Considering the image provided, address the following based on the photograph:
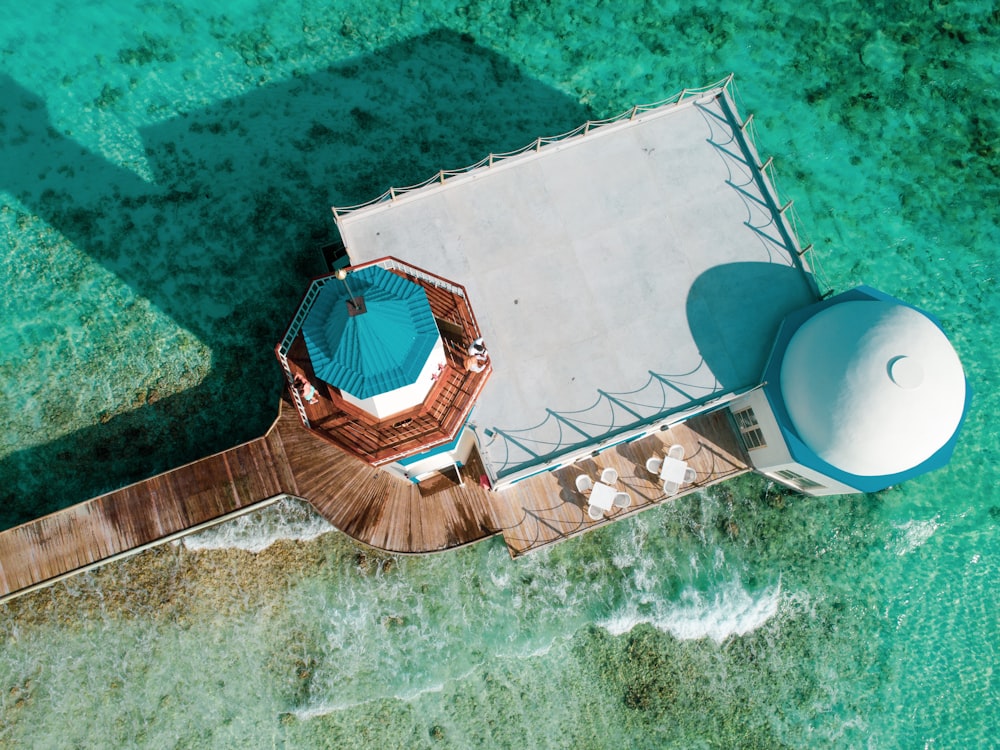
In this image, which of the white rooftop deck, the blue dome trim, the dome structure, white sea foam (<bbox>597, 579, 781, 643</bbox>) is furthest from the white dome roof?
white sea foam (<bbox>597, 579, 781, 643</bbox>)

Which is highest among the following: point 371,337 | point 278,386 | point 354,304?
point 278,386

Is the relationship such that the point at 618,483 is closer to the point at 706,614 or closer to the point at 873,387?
the point at 706,614

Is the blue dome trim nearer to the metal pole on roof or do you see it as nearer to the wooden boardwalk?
the wooden boardwalk

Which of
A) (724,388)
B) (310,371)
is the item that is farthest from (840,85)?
(310,371)

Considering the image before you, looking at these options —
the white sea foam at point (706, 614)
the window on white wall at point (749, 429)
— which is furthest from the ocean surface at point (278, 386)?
the window on white wall at point (749, 429)

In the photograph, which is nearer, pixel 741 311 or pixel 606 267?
pixel 741 311

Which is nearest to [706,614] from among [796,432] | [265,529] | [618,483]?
[618,483]
